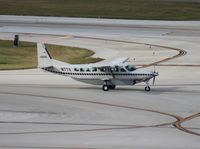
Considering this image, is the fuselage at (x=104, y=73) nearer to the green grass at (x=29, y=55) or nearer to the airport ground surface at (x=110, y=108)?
the airport ground surface at (x=110, y=108)

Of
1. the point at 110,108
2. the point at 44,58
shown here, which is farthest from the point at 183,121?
the point at 44,58

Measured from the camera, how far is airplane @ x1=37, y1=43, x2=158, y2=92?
5538cm

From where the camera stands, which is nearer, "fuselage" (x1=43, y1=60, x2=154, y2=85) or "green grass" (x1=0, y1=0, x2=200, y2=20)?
"fuselage" (x1=43, y1=60, x2=154, y2=85)

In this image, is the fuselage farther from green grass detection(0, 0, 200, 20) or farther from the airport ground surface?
green grass detection(0, 0, 200, 20)

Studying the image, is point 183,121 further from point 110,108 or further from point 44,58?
point 44,58

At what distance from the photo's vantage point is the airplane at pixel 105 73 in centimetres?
5538

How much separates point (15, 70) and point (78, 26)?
4210 cm

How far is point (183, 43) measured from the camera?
295 ft

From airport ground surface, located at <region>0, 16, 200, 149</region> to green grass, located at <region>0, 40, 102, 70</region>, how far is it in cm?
240

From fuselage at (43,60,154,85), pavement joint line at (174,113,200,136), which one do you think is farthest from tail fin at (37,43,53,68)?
pavement joint line at (174,113,200,136)

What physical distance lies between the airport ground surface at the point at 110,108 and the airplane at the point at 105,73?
2.74ft

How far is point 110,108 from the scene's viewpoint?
4841cm

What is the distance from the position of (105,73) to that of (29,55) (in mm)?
24295

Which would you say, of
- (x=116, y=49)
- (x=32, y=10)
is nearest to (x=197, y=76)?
(x=116, y=49)
